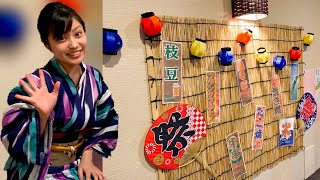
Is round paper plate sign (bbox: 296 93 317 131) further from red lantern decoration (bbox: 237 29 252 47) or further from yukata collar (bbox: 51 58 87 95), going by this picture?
yukata collar (bbox: 51 58 87 95)

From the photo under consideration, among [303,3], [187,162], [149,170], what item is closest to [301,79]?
[303,3]

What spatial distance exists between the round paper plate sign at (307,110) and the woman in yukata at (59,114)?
2513mm

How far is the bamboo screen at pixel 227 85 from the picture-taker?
187cm

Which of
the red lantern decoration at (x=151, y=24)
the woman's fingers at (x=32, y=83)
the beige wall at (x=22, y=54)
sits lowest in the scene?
the woman's fingers at (x=32, y=83)

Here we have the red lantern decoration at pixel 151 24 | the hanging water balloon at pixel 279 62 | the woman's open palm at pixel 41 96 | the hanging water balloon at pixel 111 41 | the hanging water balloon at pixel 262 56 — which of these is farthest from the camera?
the hanging water balloon at pixel 279 62

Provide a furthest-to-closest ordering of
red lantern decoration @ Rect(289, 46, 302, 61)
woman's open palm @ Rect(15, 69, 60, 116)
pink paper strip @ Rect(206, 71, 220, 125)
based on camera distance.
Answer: red lantern decoration @ Rect(289, 46, 302, 61)
pink paper strip @ Rect(206, 71, 220, 125)
woman's open palm @ Rect(15, 69, 60, 116)

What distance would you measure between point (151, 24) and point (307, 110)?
7.48 ft

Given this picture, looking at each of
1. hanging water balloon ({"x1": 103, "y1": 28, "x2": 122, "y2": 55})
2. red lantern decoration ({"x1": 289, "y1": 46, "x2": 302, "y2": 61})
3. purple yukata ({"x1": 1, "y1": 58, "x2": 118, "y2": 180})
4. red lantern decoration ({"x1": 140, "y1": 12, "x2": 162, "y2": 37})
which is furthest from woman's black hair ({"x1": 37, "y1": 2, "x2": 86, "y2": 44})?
red lantern decoration ({"x1": 289, "y1": 46, "x2": 302, "y2": 61})

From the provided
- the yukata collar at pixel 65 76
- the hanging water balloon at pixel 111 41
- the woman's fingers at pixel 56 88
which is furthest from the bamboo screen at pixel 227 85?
the woman's fingers at pixel 56 88

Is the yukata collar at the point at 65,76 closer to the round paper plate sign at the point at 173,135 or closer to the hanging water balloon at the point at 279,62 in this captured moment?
the round paper plate sign at the point at 173,135

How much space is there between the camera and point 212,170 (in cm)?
218

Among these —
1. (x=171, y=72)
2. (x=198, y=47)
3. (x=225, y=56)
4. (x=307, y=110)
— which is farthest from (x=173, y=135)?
(x=307, y=110)

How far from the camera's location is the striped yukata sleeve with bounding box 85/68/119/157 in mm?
1136

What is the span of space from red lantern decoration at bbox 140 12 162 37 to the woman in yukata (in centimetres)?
62
